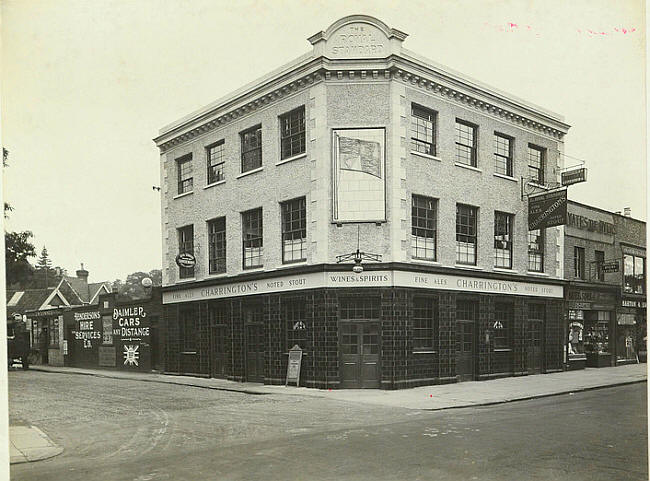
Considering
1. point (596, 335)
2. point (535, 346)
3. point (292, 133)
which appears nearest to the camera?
point (292, 133)

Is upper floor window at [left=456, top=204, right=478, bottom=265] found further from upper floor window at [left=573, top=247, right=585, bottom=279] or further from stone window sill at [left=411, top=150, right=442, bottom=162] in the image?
upper floor window at [left=573, top=247, right=585, bottom=279]

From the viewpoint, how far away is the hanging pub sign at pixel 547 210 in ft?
49.9

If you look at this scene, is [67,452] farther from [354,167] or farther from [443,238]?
[443,238]

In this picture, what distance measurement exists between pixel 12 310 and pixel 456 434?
275 inches

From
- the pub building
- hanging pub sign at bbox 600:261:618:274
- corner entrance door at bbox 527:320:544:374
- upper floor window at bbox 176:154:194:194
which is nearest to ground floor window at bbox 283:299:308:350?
upper floor window at bbox 176:154:194:194

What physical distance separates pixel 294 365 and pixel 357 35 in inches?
361

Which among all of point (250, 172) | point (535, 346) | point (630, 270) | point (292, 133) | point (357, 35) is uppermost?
point (357, 35)

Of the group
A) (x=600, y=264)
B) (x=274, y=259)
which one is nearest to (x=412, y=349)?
(x=274, y=259)

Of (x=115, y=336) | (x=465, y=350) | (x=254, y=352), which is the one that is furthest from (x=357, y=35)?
(x=115, y=336)

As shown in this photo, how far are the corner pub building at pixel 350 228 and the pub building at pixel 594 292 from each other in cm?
169

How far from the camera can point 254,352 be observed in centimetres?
1722

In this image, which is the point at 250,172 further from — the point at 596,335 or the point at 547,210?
the point at 596,335

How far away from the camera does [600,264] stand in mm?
19547

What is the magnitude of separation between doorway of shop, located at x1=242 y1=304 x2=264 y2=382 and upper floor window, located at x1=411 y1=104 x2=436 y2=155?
253 inches
